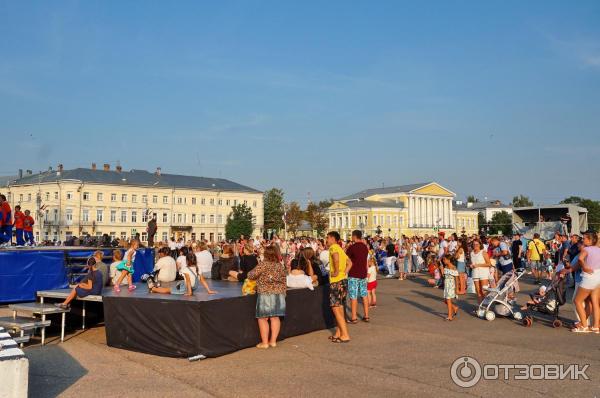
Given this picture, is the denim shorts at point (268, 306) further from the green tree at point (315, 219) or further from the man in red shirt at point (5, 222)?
the green tree at point (315, 219)

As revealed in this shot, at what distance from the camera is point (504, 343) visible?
973 centimetres

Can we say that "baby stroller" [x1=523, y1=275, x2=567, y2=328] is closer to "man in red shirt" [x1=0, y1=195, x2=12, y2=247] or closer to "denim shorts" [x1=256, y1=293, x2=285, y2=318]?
"denim shorts" [x1=256, y1=293, x2=285, y2=318]

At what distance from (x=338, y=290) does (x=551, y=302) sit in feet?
19.8

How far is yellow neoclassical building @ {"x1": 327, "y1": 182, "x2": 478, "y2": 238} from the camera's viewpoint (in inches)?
4616

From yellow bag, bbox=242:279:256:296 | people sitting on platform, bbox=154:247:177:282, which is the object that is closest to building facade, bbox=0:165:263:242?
people sitting on platform, bbox=154:247:177:282

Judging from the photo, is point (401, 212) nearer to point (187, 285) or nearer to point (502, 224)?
point (502, 224)

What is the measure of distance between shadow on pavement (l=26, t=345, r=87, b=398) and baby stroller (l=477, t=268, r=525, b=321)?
882 cm

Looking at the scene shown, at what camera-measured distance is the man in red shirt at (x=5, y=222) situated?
18833 mm

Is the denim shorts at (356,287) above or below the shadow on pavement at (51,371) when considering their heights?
above

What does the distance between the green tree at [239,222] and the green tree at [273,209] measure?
13928mm

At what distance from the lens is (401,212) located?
120188 millimetres

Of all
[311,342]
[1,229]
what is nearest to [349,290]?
[311,342]

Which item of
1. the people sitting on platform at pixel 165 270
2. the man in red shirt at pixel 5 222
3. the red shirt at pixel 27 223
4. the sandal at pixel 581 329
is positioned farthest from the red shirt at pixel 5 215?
the sandal at pixel 581 329

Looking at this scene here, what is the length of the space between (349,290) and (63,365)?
Result: 617cm
